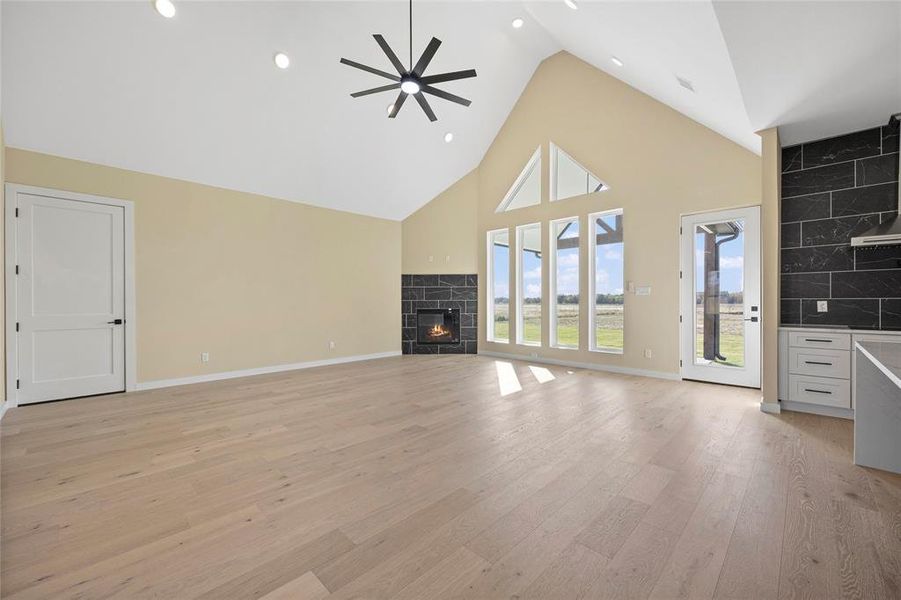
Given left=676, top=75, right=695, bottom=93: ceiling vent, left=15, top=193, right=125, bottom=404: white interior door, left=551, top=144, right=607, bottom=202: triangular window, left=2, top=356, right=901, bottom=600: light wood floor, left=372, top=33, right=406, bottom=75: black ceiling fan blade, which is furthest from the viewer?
left=551, top=144, right=607, bottom=202: triangular window

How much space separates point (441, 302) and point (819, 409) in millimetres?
5508

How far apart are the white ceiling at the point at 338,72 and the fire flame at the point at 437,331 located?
10.2 feet

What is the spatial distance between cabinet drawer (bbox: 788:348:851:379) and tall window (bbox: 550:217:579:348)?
2781mm

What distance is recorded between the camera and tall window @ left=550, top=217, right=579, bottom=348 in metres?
6.15

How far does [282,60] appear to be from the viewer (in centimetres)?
415

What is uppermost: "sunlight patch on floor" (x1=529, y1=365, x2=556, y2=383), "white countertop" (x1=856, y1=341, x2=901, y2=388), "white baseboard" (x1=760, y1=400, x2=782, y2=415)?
"white countertop" (x1=856, y1=341, x2=901, y2=388)

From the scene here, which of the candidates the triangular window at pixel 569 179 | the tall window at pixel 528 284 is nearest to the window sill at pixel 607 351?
the tall window at pixel 528 284

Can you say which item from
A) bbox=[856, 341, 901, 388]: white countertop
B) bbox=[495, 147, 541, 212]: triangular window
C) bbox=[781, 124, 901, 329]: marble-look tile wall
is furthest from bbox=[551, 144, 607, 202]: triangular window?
bbox=[856, 341, 901, 388]: white countertop

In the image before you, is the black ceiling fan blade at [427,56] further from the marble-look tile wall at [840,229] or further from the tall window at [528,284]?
the marble-look tile wall at [840,229]

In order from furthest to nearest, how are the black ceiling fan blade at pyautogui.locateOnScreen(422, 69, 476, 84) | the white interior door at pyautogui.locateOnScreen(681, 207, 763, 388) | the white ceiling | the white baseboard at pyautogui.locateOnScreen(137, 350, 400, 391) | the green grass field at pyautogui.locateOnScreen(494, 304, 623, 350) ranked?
the green grass field at pyautogui.locateOnScreen(494, 304, 623, 350)
the white baseboard at pyautogui.locateOnScreen(137, 350, 400, 391)
the white interior door at pyautogui.locateOnScreen(681, 207, 763, 388)
the black ceiling fan blade at pyautogui.locateOnScreen(422, 69, 476, 84)
the white ceiling

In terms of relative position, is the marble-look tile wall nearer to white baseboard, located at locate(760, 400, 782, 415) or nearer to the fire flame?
white baseboard, located at locate(760, 400, 782, 415)

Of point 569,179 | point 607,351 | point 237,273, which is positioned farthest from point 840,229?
point 237,273

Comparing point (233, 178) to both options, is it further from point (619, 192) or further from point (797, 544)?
point (797, 544)

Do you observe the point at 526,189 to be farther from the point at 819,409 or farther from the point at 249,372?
the point at 249,372
